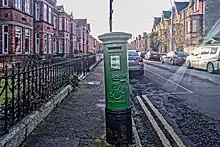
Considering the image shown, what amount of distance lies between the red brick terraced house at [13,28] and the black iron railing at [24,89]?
13320 millimetres

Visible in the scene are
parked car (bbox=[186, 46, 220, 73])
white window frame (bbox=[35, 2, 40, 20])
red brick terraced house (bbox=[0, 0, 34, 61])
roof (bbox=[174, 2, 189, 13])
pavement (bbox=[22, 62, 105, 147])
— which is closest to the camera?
pavement (bbox=[22, 62, 105, 147])

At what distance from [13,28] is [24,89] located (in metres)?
16.9

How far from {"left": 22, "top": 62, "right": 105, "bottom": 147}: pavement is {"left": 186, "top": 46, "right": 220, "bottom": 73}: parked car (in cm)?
1382

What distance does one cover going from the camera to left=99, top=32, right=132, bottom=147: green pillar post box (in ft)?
15.9

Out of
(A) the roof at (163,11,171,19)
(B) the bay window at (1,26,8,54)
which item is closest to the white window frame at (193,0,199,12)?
(A) the roof at (163,11,171,19)

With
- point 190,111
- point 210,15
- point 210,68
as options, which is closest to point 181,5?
point 210,15

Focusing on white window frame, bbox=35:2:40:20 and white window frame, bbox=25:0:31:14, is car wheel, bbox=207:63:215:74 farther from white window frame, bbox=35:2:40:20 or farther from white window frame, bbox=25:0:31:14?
white window frame, bbox=35:2:40:20

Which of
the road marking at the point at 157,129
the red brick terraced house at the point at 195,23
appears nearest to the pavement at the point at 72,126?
the road marking at the point at 157,129

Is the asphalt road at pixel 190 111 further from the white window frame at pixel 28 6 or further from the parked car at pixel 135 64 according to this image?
the white window frame at pixel 28 6

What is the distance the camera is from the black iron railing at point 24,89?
4953 mm

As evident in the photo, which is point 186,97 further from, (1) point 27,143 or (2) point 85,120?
(1) point 27,143

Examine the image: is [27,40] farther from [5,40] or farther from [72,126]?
[72,126]

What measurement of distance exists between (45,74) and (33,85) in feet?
3.34

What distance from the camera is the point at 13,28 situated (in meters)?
21.3
